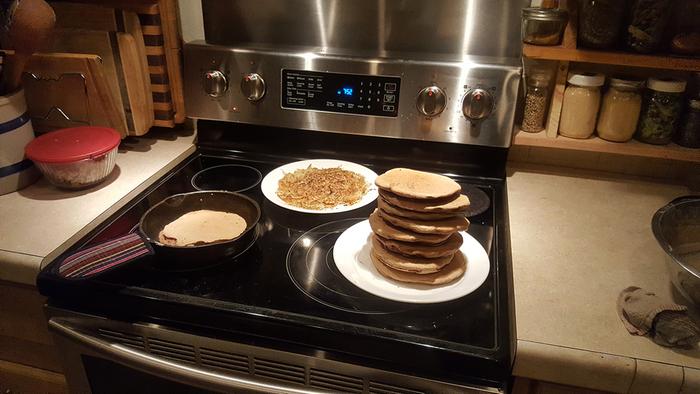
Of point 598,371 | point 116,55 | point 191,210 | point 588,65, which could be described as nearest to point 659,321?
point 598,371

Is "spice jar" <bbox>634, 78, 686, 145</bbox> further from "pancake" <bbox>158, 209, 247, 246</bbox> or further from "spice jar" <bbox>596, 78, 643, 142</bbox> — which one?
"pancake" <bbox>158, 209, 247, 246</bbox>

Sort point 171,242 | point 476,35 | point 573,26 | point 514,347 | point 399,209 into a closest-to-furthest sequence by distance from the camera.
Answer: point 514,347 < point 399,209 < point 171,242 < point 573,26 < point 476,35

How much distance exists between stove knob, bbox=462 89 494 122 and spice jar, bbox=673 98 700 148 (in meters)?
0.44

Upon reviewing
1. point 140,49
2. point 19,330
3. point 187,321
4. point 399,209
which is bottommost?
point 19,330

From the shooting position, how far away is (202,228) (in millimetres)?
1021

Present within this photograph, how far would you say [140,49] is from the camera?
1266 mm

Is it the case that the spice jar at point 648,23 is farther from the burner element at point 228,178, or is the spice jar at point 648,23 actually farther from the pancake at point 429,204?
the burner element at point 228,178

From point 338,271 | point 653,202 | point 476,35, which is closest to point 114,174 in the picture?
point 338,271

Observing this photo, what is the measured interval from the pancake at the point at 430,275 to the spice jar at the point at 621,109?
56cm

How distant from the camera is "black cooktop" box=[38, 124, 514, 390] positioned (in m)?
0.76

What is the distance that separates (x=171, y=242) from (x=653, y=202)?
106 centimetres

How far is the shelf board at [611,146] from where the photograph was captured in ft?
3.72

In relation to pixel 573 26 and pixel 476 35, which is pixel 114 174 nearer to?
pixel 476 35

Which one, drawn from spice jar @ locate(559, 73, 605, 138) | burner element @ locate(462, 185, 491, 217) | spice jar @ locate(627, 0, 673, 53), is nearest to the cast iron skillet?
burner element @ locate(462, 185, 491, 217)
